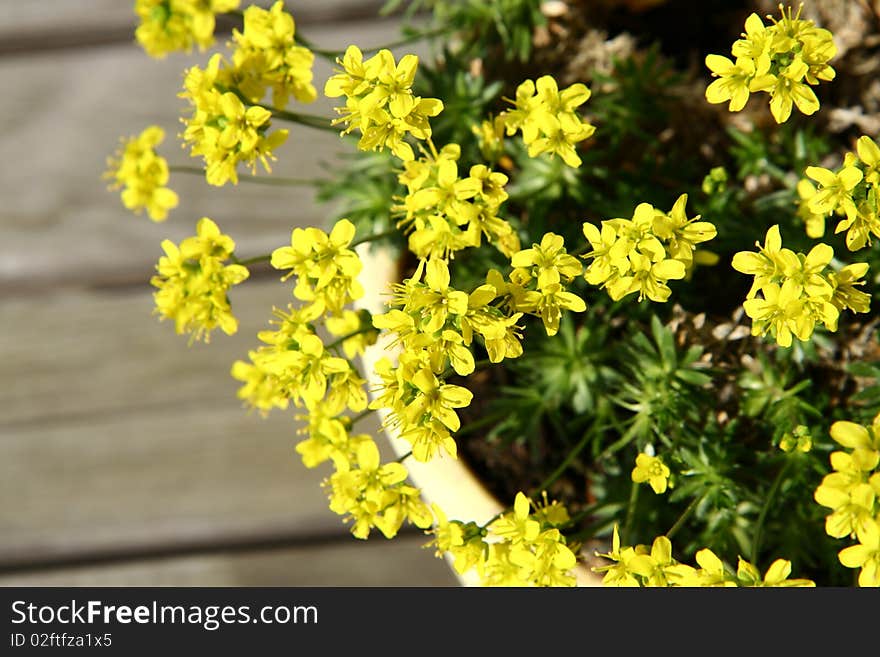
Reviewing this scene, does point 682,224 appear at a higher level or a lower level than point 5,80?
lower

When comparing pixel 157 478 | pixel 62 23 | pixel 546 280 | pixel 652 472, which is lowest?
pixel 652 472

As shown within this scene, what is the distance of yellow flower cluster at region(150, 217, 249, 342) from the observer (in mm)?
806

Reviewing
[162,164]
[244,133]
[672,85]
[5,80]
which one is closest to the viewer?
[244,133]

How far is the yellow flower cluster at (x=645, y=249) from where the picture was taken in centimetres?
71

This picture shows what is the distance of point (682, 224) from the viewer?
73 cm

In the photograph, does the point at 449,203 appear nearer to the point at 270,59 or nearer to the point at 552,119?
the point at 552,119

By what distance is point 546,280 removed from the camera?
A: 71 cm

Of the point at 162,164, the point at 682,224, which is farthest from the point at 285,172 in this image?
the point at 682,224

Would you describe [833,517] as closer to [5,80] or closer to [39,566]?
[39,566]

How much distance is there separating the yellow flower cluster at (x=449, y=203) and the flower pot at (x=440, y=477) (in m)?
0.16

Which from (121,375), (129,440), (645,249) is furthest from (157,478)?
(645,249)

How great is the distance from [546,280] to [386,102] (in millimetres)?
202

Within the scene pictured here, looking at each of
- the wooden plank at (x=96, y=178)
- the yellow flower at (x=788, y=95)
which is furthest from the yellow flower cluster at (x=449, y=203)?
the wooden plank at (x=96, y=178)

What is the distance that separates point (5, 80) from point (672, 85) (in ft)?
3.43
